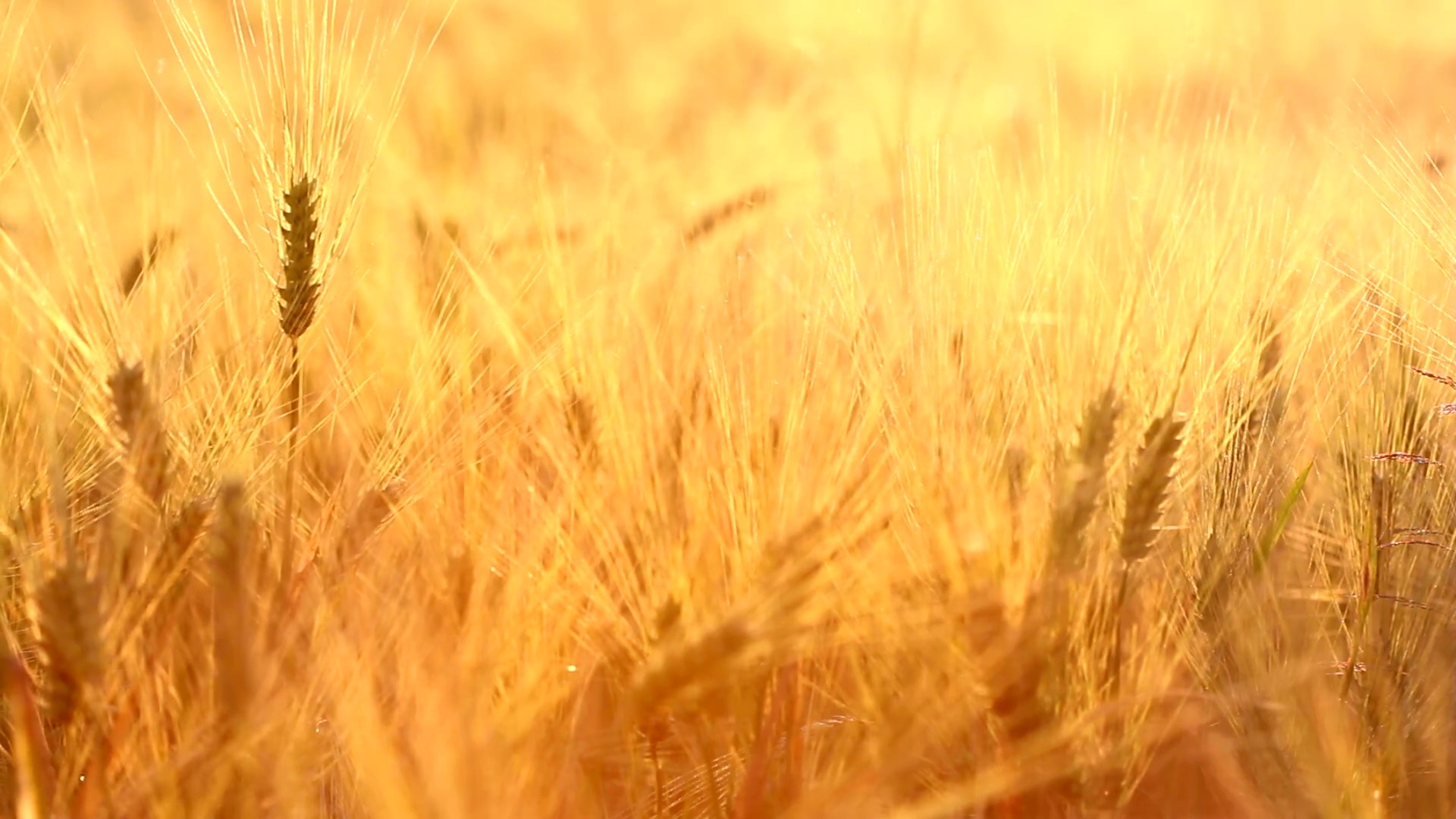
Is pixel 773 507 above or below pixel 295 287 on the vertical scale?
below

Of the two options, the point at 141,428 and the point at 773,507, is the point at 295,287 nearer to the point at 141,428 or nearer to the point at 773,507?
the point at 141,428

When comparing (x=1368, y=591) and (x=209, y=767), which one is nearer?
(x=209, y=767)

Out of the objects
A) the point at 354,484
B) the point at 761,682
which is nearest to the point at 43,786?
the point at 354,484

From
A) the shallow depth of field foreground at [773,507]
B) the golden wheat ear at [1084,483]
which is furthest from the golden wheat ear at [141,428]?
the golden wheat ear at [1084,483]

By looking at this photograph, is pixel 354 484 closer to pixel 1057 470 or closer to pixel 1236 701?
pixel 1057 470

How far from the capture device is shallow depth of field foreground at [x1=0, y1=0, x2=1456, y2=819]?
572mm

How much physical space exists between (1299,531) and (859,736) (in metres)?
0.35

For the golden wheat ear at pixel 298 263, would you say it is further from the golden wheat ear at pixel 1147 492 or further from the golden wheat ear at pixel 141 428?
the golden wheat ear at pixel 1147 492

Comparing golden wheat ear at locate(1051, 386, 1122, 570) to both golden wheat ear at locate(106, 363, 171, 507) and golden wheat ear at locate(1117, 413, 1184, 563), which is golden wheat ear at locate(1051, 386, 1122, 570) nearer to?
golden wheat ear at locate(1117, 413, 1184, 563)

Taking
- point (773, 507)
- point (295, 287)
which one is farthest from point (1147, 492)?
point (295, 287)

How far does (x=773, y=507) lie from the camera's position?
2.05 feet

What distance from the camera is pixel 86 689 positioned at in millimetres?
480

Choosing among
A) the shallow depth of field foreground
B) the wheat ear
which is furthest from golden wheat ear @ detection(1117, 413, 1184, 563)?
the wheat ear

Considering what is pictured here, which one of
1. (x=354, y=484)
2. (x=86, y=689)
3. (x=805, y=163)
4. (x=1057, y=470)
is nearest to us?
(x=86, y=689)
